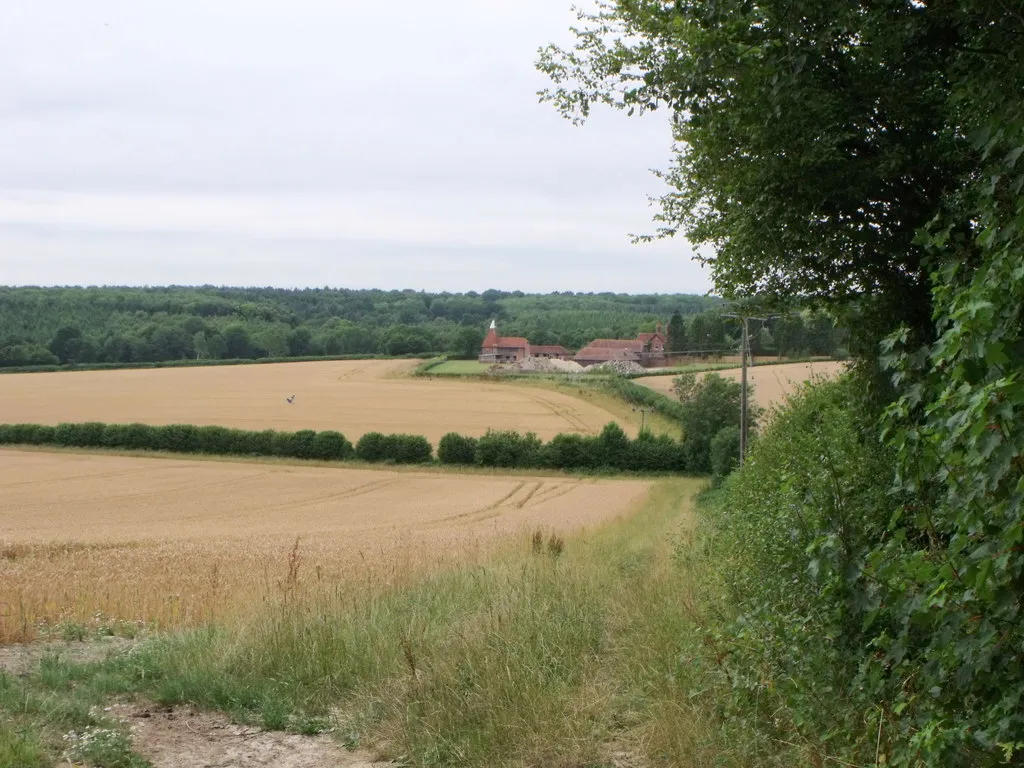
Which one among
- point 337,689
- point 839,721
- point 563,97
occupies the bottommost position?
point 337,689

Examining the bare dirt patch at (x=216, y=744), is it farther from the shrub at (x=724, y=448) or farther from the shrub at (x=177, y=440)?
the shrub at (x=177, y=440)

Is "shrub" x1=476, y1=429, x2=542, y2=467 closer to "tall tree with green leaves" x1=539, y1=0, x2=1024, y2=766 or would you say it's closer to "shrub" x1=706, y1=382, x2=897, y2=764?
Answer: "tall tree with green leaves" x1=539, y1=0, x2=1024, y2=766

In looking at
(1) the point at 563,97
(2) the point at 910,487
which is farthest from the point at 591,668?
(1) the point at 563,97

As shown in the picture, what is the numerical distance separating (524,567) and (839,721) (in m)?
4.93

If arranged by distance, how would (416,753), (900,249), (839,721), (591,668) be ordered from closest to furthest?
(839,721)
(416,753)
(591,668)
(900,249)

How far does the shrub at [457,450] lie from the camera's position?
57406 mm

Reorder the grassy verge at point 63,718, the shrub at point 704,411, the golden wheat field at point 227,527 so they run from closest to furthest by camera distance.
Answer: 1. the grassy verge at point 63,718
2. the golden wheat field at point 227,527
3. the shrub at point 704,411

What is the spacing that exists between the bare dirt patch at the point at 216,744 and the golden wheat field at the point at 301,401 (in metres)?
53.7

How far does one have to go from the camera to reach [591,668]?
603 centimetres

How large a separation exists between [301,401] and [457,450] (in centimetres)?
2331

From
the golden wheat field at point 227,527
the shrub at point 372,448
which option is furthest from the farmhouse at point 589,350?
the shrub at point 372,448

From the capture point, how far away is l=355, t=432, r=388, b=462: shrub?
58.4 metres

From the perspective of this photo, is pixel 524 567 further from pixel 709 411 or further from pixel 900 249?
pixel 709 411

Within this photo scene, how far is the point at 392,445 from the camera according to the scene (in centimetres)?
5822
